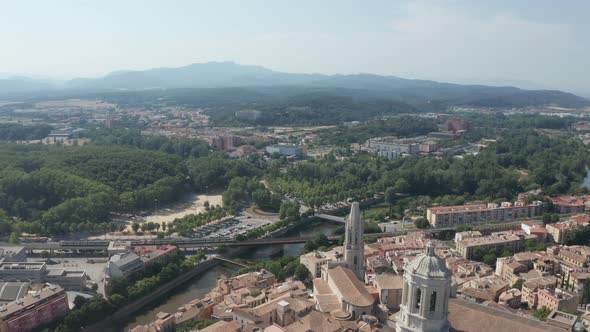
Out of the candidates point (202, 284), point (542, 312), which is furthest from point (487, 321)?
point (202, 284)

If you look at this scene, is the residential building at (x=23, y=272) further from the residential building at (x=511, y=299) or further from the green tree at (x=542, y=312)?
the green tree at (x=542, y=312)

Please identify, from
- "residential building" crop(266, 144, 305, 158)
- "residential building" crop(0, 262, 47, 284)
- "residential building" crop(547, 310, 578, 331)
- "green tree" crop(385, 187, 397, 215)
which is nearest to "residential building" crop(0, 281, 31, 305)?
"residential building" crop(0, 262, 47, 284)

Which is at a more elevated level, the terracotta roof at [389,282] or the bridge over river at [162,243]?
the terracotta roof at [389,282]

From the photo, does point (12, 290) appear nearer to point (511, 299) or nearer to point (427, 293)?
point (427, 293)

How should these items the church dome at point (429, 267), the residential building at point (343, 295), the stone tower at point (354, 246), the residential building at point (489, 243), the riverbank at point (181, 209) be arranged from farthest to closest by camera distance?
the riverbank at point (181, 209) < the residential building at point (489, 243) < the stone tower at point (354, 246) < the residential building at point (343, 295) < the church dome at point (429, 267)

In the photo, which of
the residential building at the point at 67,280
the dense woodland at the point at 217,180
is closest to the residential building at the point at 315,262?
the dense woodland at the point at 217,180

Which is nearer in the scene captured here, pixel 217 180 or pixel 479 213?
pixel 479 213

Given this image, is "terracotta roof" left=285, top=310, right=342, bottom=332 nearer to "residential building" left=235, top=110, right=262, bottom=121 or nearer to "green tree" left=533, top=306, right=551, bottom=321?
"green tree" left=533, top=306, right=551, bottom=321

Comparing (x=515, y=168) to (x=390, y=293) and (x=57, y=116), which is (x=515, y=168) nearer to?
(x=390, y=293)

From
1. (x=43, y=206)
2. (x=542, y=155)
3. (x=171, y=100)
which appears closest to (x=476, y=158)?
(x=542, y=155)
